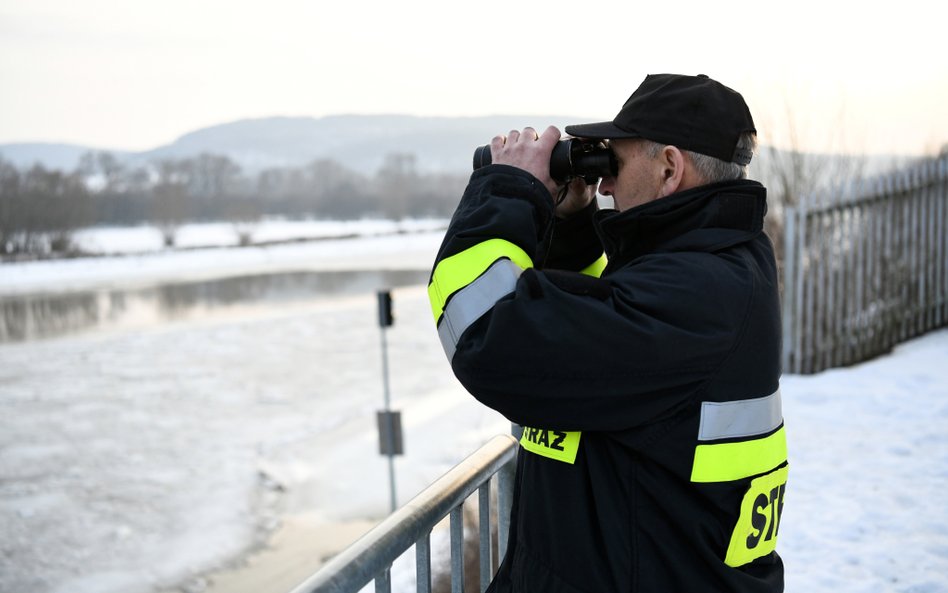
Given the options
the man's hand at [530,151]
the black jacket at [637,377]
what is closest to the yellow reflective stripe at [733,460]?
the black jacket at [637,377]

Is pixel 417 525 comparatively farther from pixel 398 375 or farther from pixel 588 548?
pixel 398 375

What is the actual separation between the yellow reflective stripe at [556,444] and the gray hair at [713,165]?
515 millimetres

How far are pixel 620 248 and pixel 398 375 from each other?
11835 mm

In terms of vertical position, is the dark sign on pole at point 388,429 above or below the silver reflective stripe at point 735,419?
below

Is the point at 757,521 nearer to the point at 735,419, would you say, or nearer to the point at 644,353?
the point at 735,419

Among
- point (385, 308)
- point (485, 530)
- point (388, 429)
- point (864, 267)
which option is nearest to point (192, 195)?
point (385, 308)

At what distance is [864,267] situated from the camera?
7.94 m

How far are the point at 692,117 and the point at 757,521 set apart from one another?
0.72m

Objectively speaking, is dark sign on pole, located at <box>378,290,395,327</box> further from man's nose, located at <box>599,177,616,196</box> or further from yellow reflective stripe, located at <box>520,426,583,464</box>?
yellow reflective stripe, located at <box>520,426,583,464</box>

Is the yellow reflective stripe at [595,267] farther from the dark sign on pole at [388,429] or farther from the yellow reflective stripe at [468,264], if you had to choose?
the dark sign on pole at [388,429]

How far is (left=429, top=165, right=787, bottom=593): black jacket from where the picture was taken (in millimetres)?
1266

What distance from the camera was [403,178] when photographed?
374 ft

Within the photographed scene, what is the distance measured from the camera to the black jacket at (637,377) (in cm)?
127

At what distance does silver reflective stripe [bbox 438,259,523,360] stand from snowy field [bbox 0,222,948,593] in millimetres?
2858
